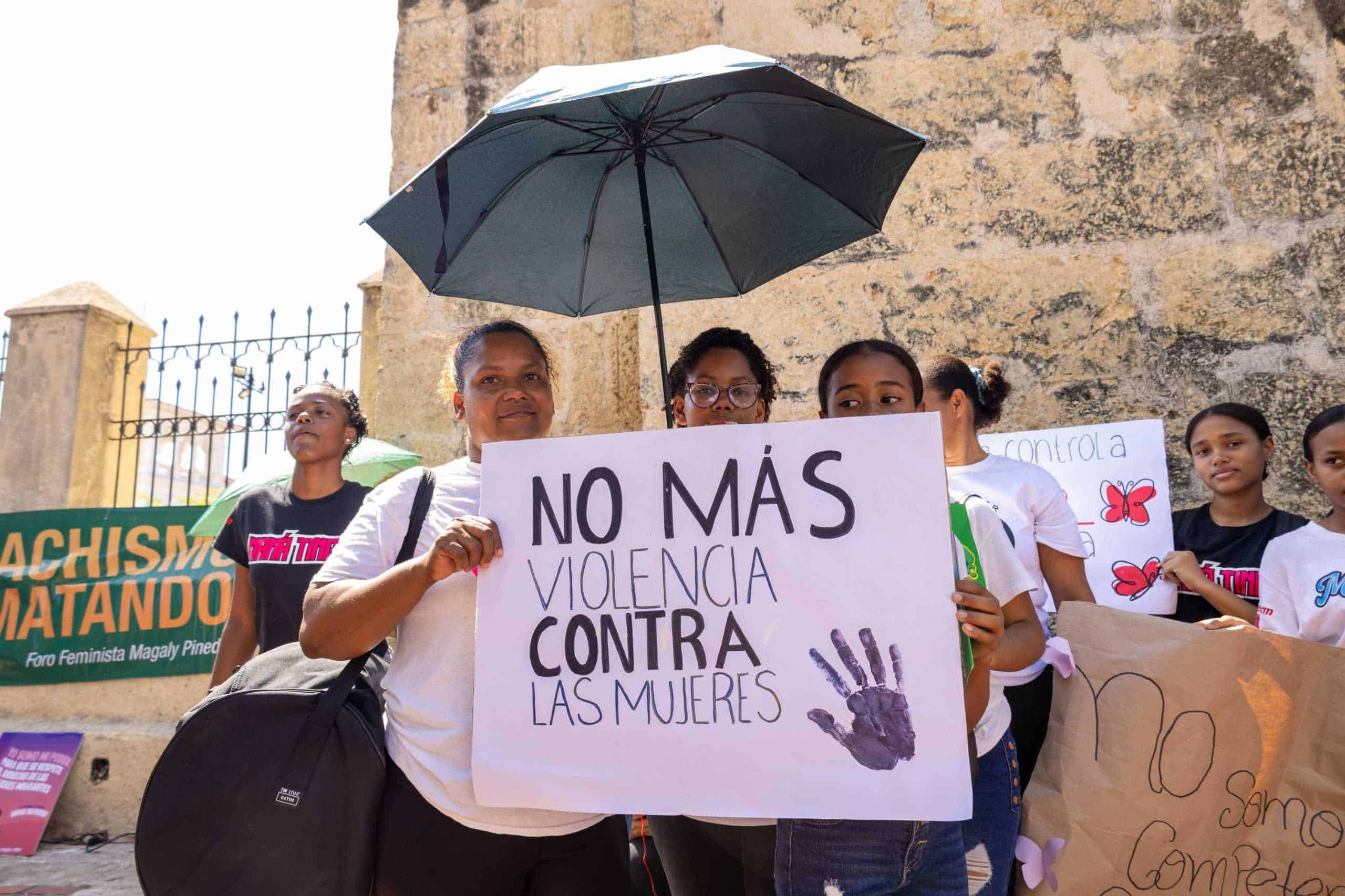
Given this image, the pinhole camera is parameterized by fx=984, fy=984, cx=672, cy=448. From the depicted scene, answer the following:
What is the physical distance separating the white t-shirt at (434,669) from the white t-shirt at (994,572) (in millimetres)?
752

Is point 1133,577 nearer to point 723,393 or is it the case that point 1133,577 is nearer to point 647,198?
point 723,393

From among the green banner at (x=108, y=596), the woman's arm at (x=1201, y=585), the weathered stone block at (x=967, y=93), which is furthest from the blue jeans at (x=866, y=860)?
the green banner at (x=108, y=596)

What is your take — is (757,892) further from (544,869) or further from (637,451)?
(637,451)

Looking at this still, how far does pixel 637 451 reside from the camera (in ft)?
5.70

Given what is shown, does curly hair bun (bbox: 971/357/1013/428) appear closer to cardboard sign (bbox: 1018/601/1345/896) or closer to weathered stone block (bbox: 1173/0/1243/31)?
cardboard sign (bbox: 1018/601/1345/896)

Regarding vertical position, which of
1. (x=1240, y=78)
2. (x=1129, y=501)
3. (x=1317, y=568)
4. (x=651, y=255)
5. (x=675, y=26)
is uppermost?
(x=675, y=26)

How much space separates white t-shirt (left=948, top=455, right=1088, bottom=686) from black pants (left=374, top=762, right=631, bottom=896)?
3.78 feet

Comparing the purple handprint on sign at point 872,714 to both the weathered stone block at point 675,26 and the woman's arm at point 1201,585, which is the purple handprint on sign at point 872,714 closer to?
the woman's arm at point 1201,585

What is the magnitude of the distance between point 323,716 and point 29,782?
4.86 metres

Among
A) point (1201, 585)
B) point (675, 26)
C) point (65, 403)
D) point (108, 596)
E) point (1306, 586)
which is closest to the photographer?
point (1306, 586)

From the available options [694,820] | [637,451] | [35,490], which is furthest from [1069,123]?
[35,490]

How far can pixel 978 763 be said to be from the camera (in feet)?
6.08

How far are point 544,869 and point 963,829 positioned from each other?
768 mm

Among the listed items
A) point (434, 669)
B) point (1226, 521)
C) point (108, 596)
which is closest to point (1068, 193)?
point (1226, 521)
